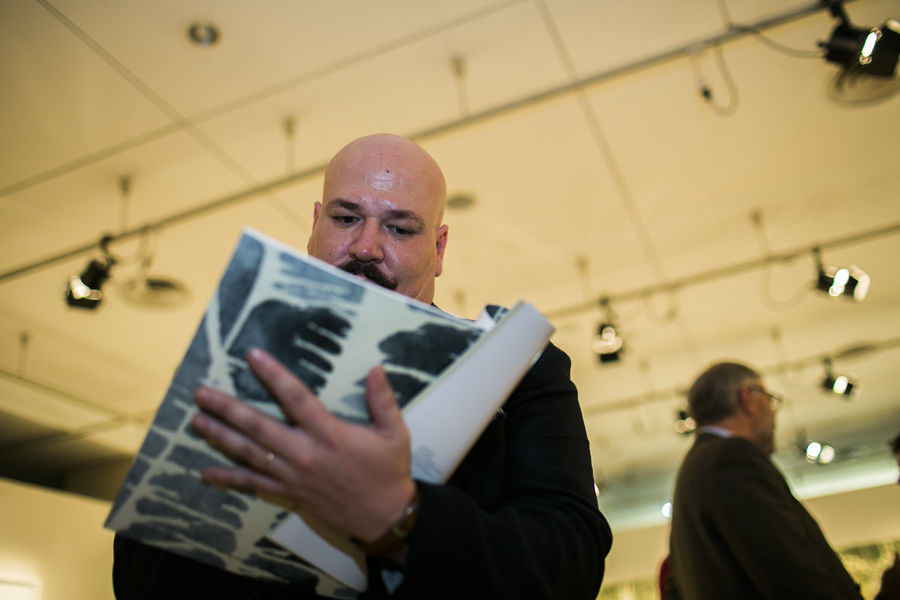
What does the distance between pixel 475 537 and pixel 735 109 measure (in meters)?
3.86

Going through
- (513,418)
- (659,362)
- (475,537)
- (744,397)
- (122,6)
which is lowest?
(475,537)

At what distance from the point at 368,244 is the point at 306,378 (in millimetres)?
433

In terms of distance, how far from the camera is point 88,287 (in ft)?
13.4

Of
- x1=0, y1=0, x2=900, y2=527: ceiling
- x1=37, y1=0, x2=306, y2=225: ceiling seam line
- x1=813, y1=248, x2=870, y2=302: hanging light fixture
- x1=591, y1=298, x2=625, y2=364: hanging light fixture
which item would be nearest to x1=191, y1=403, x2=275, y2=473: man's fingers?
x1=0, y1=0, x2=900, y2=527: ceiling

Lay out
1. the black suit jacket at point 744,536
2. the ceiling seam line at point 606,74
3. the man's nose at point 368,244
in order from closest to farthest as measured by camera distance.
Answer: the man's nose at point 368,244 → the black suit jacket at point 744,536 → the ceiling seam line at point 606,74

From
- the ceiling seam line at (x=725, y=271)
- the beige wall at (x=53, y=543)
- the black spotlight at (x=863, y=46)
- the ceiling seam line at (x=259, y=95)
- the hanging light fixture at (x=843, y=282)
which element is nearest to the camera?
the black spotlight at (x=863, y=46)

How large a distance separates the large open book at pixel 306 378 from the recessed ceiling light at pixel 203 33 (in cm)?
294

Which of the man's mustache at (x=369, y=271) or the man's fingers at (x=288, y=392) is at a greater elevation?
the man's mustache at (x=369, y=271)

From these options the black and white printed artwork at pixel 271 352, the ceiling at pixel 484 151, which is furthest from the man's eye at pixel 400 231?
the ceiling at pixel 484 151

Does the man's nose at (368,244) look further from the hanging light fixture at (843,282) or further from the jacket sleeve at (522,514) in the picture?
the hanging light fixture at (843,282)

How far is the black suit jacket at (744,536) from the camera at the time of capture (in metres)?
1.84

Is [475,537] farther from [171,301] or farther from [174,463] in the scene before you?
[171,301]

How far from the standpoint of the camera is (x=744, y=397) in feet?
8.43

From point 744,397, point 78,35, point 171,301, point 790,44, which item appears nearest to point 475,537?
point 744,397
